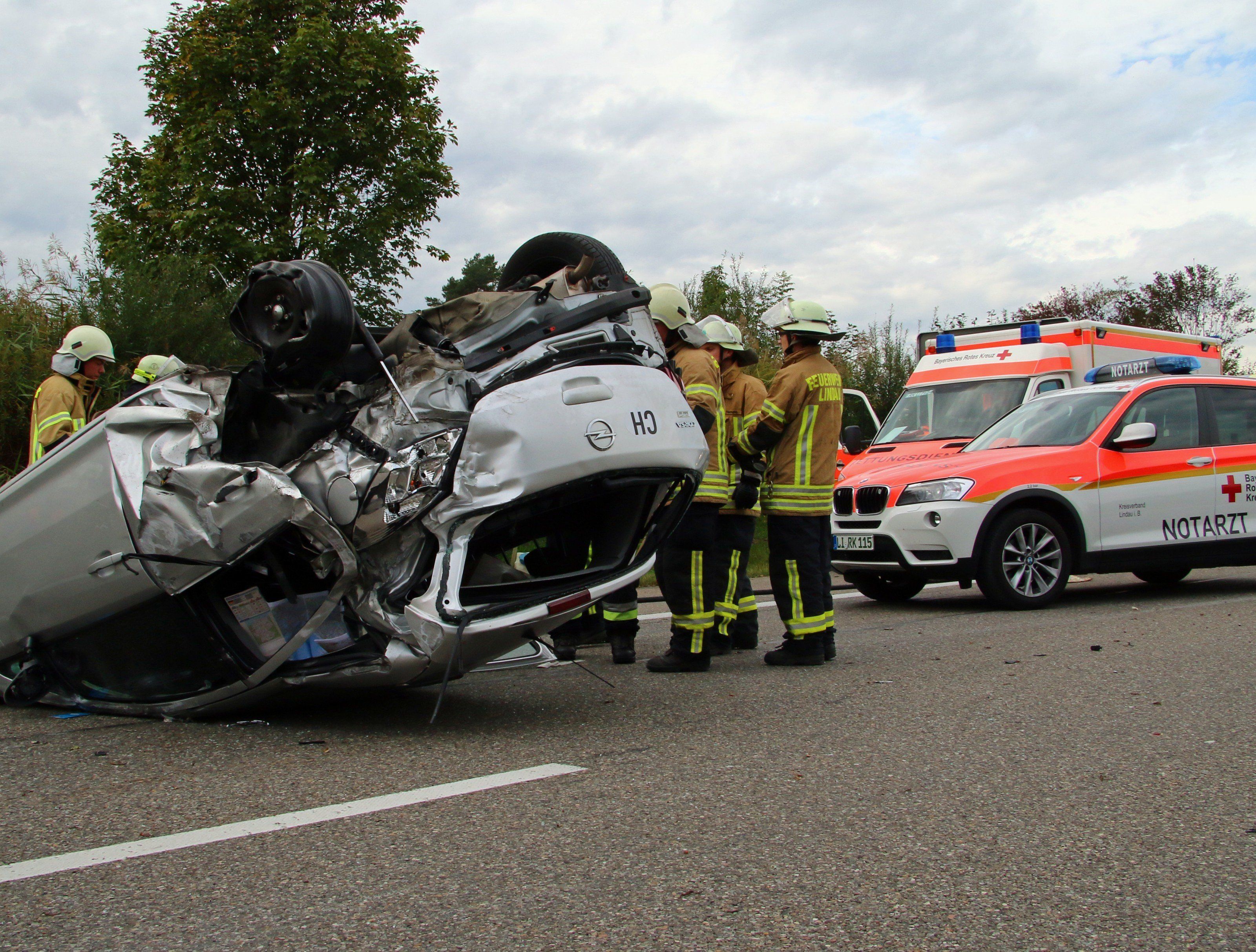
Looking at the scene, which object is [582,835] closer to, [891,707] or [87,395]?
[891,707]

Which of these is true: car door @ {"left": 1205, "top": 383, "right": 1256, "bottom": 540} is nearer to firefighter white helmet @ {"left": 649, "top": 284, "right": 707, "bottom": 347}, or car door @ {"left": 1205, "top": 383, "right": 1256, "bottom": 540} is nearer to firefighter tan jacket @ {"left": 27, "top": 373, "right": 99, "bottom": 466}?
firefighter white helmet @ {"left": 649, "top": 284, "right": 707, "bottom": 347}

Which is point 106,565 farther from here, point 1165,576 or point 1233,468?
point 1165,576

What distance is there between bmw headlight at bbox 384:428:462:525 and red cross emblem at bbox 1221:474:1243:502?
6.90 m

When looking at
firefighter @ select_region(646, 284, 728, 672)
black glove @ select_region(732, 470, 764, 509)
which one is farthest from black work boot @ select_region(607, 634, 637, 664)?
black glove @ select_region(732, 470, 764, 509)

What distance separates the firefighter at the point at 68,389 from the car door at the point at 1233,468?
7.74 m

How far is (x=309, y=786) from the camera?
355 centimetres

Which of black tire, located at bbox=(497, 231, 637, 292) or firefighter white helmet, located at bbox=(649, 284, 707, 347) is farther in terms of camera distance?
firefighter white helmet, located at bbox=(649, 284, 707, 347)

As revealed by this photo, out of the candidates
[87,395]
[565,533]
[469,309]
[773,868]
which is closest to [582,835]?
[773,868]

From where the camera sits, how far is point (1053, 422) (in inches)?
351

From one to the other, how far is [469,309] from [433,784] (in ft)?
Result: 5.64

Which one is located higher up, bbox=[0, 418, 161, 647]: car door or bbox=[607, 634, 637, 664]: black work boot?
bbox=[0, 418, 161, 647]: car door

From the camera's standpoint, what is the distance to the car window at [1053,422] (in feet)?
28.5

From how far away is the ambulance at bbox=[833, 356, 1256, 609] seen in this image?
8.10 m

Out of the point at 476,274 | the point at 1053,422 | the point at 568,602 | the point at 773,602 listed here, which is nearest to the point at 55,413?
the point at 568,602
